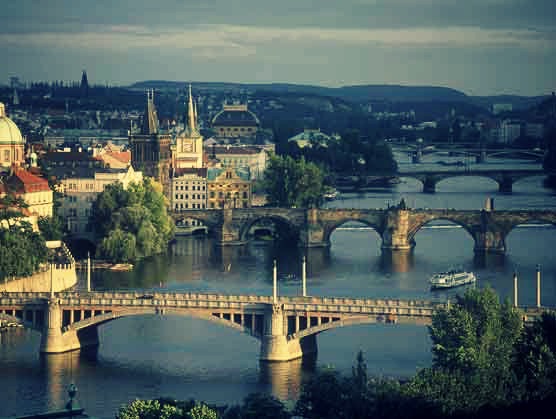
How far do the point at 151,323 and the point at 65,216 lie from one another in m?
21.1

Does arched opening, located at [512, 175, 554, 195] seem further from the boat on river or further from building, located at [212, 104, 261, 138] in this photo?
the boat on river

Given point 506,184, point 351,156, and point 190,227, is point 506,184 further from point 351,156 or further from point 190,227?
point 190,227

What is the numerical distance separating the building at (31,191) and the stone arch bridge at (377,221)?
821cm

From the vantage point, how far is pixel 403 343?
53.0 meters

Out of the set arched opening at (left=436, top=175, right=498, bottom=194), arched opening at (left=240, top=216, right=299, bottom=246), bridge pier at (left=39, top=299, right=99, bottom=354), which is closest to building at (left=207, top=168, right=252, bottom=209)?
arched opening at (left=240, top=216, right=299, bottom=246)

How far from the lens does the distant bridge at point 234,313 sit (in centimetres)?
5081

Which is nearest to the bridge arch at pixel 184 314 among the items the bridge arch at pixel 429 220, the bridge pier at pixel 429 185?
the bridge arch at pixel 429 220

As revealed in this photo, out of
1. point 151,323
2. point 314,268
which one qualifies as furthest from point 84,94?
point 151,323

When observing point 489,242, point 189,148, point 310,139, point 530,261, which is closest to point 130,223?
point 489,242

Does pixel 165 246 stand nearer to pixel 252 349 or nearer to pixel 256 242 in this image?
pixel 256 242

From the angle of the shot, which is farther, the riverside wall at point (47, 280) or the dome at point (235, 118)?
the dome at point (235, 118)

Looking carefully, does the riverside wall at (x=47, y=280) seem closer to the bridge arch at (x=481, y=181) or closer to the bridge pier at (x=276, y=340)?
the bridge pier at (x=276, y=340)

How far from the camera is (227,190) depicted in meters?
89.4

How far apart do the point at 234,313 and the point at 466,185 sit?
61533 mm
